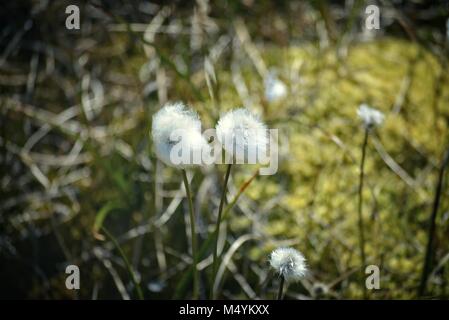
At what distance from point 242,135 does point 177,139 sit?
76 mm

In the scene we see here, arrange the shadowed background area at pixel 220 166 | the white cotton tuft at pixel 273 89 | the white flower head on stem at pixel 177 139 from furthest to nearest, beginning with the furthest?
the white cotton tuft at pixel 273 89 → the shadowed background area at pixel 220 166 → the white flower head on stem at pixel 177 139

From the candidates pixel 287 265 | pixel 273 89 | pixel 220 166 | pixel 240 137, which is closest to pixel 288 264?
pixel 287 265

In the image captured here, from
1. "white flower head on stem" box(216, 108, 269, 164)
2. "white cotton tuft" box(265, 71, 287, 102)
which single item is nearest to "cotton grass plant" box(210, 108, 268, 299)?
"white flower head on stem" box(216, 108, 269, 164)

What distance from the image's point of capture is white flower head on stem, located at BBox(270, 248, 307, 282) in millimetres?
A: 531

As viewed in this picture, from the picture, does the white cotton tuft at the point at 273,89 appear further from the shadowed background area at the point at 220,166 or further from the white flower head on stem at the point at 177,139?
the white flower head on stem at the point at 177,139

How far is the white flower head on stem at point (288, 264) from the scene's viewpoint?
0.53 m

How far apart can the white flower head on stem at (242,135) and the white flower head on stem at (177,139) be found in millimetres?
27

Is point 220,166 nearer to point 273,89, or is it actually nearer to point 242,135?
point 273,89

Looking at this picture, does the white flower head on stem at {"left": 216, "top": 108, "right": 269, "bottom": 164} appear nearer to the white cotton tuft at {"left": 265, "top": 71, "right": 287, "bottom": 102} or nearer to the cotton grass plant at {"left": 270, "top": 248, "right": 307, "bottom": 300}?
the cotton grass plant at {"left": 270, "top": 248, "right": 307, "bottom": 300}

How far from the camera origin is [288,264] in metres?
0.53

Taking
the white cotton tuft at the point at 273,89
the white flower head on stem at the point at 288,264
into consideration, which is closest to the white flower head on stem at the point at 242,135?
the white flower head on stem at the point at 288,264

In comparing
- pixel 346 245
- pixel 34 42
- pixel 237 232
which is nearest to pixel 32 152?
pixel 34 42

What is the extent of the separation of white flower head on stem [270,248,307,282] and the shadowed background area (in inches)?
4.2
